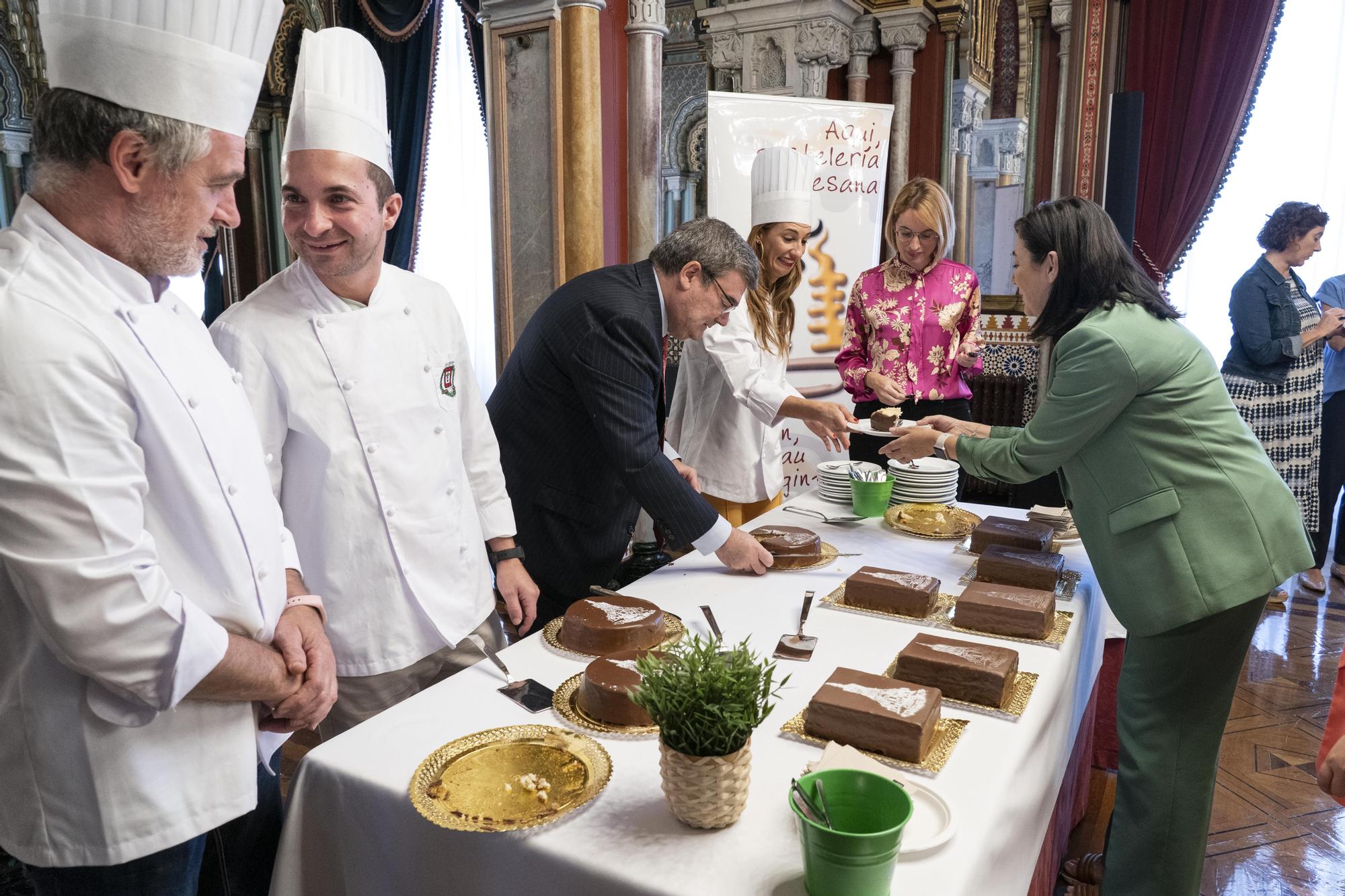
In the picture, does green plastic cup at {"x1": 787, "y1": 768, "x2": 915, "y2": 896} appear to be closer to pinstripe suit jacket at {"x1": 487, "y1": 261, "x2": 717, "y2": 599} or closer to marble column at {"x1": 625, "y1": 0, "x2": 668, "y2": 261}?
pinstripe suit jacket at {"x1": 487, "y1": 261, "x2": 717, "y2": 599}

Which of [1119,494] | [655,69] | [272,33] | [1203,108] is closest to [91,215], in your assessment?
[272,33]

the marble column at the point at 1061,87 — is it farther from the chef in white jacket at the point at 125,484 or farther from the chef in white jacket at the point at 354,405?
the chef in white jacket at the point at 125,484

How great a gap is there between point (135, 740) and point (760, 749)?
716 millimetres

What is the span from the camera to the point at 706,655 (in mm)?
972

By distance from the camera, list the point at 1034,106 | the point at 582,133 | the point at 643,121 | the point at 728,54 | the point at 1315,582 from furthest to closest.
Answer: the point at 1034,106, the point at 728,54, the point at 1315,582, the point at 643,121, the point at 582,133

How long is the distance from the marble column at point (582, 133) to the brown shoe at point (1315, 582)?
3.69 metres

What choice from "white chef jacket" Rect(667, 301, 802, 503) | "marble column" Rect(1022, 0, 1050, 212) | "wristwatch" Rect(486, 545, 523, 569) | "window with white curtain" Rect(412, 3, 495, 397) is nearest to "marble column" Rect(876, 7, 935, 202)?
"marble column" Rect(1022, 0, 1050, 212)

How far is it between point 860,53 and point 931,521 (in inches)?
172

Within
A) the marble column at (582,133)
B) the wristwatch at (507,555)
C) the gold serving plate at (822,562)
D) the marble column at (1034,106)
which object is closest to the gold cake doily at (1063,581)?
the gold serving plate at (822,562)

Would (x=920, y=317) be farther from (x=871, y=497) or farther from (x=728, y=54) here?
(x=728, y=54)

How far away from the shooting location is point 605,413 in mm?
1843

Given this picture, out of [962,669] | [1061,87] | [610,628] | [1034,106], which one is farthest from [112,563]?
[1034,106]

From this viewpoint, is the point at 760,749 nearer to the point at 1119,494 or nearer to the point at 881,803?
the point at 881,803

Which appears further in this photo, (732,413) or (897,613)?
(732,413)
